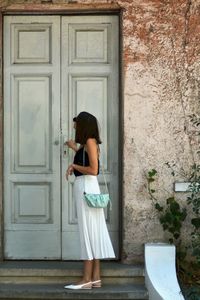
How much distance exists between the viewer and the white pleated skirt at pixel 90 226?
6.82 m

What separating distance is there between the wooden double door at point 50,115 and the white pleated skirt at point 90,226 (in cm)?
81

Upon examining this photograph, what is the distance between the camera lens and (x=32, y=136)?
7719 millimetres

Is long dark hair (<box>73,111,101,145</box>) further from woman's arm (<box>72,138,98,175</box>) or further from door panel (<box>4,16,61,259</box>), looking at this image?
door panel (<box>4,16,61,259</box>)

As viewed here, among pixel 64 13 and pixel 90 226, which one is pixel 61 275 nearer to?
pixel 90 226

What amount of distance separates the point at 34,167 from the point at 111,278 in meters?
1.52

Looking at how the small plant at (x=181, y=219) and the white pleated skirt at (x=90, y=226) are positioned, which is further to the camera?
the small plant at (x=181, y=219)

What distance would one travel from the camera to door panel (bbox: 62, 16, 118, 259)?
25.2 ft

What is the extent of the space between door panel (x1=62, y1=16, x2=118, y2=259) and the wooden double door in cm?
1

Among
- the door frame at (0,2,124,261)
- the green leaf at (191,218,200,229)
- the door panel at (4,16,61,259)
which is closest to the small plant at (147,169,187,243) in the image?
the green leaf at (191,218,200,229)

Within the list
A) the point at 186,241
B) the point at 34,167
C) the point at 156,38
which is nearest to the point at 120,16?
the point at 156,38

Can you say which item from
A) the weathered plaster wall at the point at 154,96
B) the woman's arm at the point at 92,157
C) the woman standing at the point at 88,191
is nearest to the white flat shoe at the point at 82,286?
the woman standing at the point at 88,191

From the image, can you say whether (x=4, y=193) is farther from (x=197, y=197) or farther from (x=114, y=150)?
(x=197, y=197)

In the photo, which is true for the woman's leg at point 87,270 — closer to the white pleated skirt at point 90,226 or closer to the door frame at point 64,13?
the white pleated skirt at point 90,226

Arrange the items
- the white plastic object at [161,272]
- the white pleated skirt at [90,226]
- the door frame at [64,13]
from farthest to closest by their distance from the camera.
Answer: the door frame at [64,13], the white pleated skirt at [90,226], the white plastic object at [161,272]
